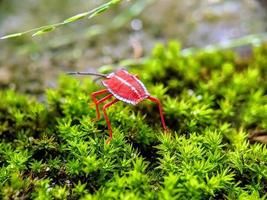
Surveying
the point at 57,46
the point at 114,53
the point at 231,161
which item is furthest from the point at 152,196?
the point at 57,46

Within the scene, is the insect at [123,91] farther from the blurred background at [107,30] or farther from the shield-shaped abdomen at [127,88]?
the blurred background at [107,30]

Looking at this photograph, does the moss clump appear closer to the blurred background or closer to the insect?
the insect

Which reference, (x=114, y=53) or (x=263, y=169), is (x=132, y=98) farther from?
(x=114, y=53)

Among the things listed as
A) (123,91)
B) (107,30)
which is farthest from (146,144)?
(107,30)

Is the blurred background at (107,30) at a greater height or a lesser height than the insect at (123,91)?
lesser

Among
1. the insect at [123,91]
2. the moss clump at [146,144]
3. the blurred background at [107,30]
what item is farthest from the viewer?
the blurred background at [107,30]

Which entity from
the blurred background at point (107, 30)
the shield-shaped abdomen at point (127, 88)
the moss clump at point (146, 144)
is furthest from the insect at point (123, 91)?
the blurred background at point (107, 30)
